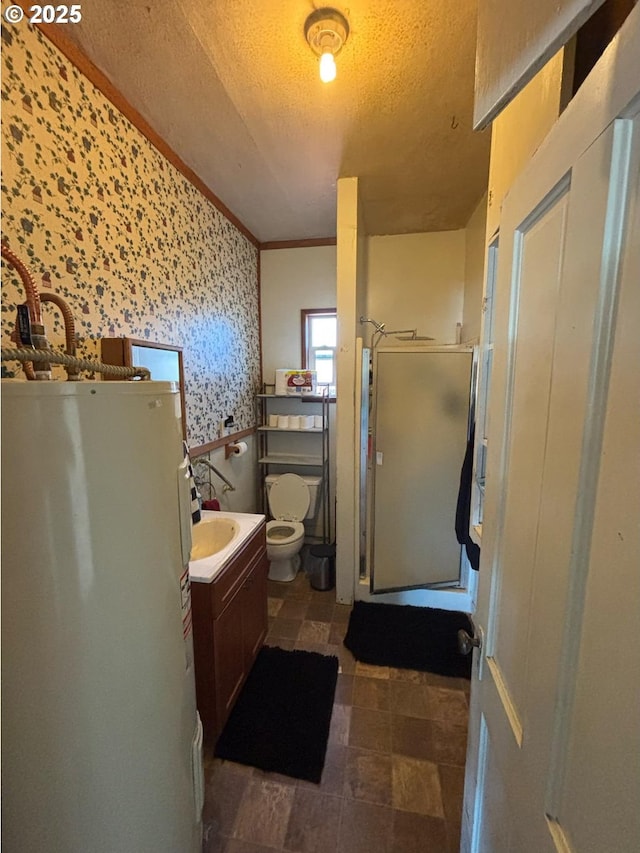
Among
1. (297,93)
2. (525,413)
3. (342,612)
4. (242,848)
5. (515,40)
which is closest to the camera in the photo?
(515,40)

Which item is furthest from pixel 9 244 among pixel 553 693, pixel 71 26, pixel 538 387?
pixel 553 693

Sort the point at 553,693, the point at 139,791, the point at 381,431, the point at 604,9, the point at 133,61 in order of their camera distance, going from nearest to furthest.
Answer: the point at 553,693 → the point at 604,9 → the point at 139,791 → the point at 133,61 → the point at 381,431

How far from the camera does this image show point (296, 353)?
10.5ft

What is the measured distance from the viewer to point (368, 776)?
4.60 ft

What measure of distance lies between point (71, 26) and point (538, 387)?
1.86 meters

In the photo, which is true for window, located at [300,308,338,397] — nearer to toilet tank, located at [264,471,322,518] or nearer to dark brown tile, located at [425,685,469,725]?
A: toilet tank, located at [264,471,322,518]

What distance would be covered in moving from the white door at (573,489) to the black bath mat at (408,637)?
1.29m

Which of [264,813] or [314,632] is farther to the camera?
[314,632]

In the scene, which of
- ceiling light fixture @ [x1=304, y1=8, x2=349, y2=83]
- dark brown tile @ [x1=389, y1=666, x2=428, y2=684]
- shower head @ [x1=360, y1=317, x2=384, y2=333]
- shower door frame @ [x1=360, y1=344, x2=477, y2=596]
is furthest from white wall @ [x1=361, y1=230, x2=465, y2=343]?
dark brown tile @ [x1=389, y1=666, x2=428, y2=684]

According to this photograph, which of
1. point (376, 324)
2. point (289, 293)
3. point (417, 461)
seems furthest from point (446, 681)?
point (289, 293)

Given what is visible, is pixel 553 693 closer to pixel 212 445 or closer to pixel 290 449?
pixel 212 445

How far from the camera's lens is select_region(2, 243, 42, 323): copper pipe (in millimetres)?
826

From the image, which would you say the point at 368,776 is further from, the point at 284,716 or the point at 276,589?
the point at 276,589

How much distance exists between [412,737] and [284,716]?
0.58m
